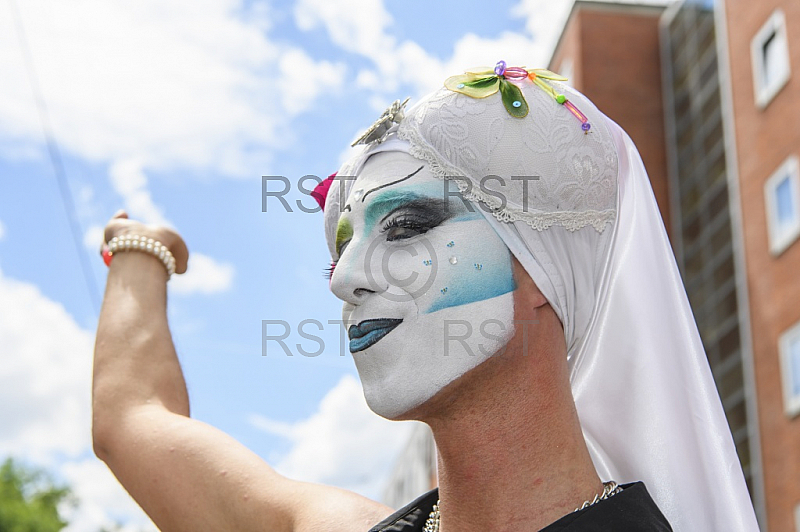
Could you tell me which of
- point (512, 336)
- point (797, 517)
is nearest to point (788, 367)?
point (797, 517)

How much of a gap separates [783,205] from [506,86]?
15625mm

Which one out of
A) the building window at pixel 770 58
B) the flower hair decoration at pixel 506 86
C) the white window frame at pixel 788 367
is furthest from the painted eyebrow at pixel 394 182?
the building window at pixel 770 58

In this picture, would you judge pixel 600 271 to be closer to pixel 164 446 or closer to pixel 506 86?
pixel 506 86

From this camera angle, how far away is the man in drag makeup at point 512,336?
2.42 meters

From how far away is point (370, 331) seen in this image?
8.12 feet

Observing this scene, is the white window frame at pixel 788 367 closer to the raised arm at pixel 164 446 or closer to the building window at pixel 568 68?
the building window at pixel 568 68

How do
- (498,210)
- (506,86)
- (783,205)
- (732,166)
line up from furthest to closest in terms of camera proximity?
1. (732,166)
2. (783,205)
3. (506,86)
4. (498,210)

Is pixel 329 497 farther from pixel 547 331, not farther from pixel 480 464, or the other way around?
pixel 547 331

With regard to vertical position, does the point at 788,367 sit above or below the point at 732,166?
below

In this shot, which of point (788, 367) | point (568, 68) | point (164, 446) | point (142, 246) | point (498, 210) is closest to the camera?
point (498, 210)

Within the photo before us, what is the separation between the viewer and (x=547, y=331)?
2541 mm

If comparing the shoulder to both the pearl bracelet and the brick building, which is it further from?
the brick building

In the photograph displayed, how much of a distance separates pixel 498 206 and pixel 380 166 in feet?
1.02

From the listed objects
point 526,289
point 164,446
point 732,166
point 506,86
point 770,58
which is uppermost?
point 770,58
